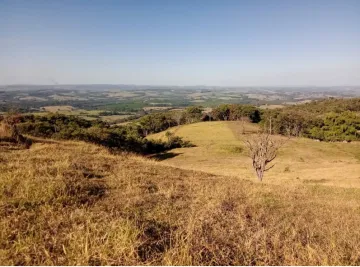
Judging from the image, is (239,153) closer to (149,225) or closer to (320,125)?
(320,125)

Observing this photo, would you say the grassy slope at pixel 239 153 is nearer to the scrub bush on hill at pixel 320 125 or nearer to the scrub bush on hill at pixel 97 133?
the scrub bush on hill at pixel 97 133

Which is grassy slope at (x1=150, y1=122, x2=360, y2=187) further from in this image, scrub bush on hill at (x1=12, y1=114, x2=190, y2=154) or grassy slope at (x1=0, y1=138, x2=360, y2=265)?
grassy slope at (x1=0, y1=138, x2=360, y2=265)

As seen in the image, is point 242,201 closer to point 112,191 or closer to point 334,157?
point 112,191

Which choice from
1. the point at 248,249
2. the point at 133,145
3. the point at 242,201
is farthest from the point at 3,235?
the point at 133,145

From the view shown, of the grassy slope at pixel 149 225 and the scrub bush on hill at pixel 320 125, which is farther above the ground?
the grassy slope at pixel 149 225

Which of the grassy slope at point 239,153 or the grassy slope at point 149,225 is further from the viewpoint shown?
the grassy slope at point 239,153

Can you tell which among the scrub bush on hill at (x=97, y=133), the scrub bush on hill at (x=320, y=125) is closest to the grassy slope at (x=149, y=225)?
the scrub bush on hill at (x=97, y=133)

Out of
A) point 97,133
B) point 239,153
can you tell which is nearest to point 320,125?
point 239,153

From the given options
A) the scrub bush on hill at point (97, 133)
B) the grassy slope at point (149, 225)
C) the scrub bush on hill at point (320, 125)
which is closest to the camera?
the grassy slope at point (149, 225)
